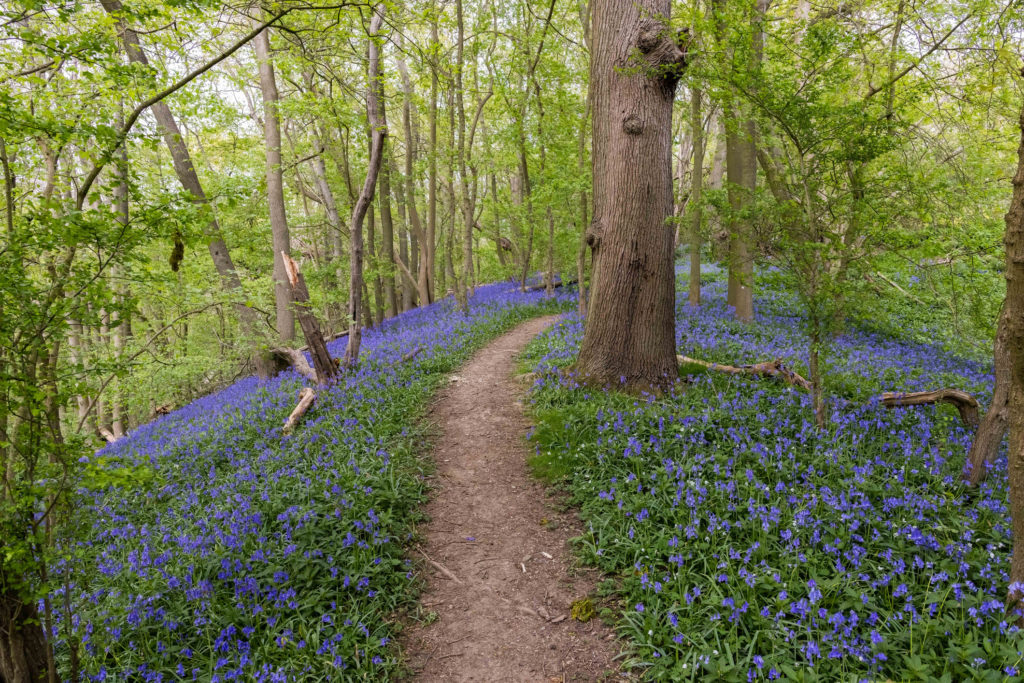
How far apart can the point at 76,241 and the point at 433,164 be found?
39.5 ft

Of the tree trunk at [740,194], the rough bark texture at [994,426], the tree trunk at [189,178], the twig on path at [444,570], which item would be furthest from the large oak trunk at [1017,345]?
the tree trunk at [189,178]

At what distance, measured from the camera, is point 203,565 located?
13.2 ft

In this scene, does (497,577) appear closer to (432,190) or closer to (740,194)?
(740,194)

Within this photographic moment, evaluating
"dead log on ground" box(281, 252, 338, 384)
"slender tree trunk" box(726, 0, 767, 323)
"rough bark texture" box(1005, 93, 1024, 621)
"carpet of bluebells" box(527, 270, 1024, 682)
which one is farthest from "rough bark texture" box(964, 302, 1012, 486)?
"dead log on ground" box(281, 252, 338, 384)

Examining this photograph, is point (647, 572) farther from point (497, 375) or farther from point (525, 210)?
point (525, 210)

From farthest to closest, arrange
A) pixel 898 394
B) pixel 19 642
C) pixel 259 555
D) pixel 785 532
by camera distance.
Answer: pixel 898 394
pixel 259 555
pixel 785 532
pixel 19 642

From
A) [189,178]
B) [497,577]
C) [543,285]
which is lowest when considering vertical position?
[497,577]

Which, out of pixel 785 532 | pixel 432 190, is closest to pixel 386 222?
pixel 432 190

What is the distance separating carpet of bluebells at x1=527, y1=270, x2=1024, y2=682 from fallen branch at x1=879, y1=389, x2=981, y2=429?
0.17 m

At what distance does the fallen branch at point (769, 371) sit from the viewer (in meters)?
6.51

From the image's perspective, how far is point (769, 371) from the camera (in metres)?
6.82

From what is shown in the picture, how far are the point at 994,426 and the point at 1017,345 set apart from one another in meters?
2.25

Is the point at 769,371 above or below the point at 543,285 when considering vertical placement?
below

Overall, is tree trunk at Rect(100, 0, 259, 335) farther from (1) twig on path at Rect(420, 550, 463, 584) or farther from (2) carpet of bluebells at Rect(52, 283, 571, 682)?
(1) twig on path at Rect(420, 550, 463, 584)
